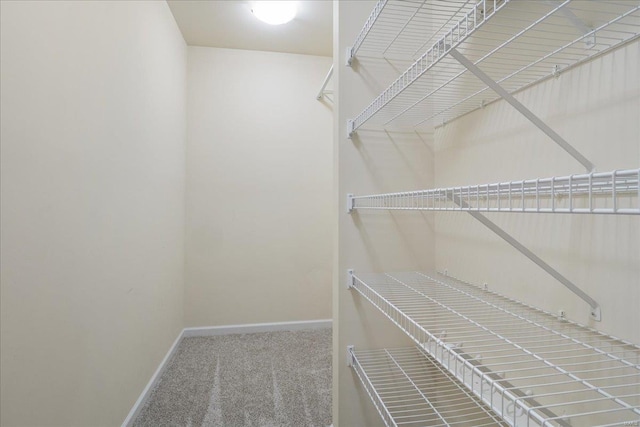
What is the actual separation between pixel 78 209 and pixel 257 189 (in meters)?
1.67

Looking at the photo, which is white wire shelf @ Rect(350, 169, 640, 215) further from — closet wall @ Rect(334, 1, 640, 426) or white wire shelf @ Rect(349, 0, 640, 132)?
white wire shelf @ Rect(349, 0, 640, 132)

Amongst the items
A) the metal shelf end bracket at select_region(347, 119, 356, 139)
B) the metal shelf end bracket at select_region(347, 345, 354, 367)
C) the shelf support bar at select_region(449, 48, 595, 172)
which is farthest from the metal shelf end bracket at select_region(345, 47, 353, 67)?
the metal shelf end bracket at select_region(347, 345, 354, 367)

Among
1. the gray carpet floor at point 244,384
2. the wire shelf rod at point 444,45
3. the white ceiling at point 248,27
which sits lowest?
the gray carpet floor at point 244,384

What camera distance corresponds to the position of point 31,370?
0.92m

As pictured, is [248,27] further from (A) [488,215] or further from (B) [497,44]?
(A) [488,215]

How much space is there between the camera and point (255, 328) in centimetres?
272

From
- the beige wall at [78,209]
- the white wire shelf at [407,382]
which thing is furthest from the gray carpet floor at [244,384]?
the white wire shelf at [407,382]

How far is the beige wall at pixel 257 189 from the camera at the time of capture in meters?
2.66

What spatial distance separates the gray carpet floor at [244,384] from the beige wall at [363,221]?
0.42 m

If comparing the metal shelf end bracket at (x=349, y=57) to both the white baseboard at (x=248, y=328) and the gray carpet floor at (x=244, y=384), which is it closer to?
the gray carpet floor at (x=244, y=384)

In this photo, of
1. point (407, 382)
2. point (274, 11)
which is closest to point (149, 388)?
point (407, 382)

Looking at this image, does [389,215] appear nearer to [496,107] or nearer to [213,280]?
[496,107]

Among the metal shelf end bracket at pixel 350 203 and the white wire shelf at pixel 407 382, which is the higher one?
the metal shelf end bracket at pixel 350 203

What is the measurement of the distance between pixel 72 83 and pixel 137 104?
0.56m
